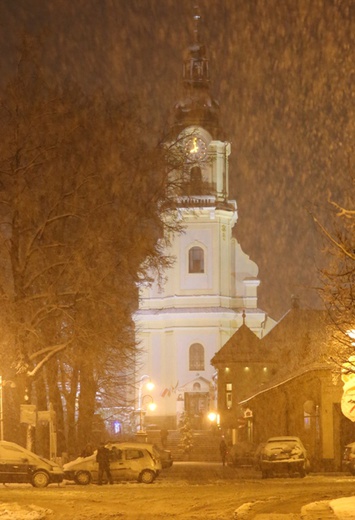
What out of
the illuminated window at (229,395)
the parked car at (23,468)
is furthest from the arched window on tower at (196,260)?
the parked car at (23,468)

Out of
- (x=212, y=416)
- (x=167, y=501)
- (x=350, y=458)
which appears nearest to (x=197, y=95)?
(x=212, y=416)

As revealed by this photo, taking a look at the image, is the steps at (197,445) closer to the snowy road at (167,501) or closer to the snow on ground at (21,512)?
the snowy road at (167,501)

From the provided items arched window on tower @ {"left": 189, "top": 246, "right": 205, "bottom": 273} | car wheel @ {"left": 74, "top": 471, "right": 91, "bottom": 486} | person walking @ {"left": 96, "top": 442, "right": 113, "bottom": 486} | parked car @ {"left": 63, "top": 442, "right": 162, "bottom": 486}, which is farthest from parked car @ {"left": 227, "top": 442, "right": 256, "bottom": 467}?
arched window on tower @ {"left": 189, "top": 246, "right": 205, "bottom": 273}

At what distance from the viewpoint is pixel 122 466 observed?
36.8m

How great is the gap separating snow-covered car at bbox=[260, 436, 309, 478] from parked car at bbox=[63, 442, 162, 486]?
4.32 m

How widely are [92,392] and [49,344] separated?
6.68 m

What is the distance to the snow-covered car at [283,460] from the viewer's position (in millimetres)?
39469

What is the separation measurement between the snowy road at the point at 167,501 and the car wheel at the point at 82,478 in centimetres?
315

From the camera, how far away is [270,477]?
39406 mm

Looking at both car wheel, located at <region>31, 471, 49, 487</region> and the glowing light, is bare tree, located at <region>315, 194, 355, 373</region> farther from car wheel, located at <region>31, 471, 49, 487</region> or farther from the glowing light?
the glowing light

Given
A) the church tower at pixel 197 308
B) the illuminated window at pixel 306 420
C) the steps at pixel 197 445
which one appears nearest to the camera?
the illuminated window at pixel 306 420

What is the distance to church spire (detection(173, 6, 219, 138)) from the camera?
98812 mm

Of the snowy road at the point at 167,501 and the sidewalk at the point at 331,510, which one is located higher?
the sidewalk at the point at 331,510

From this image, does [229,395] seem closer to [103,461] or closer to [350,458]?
[350,458]
